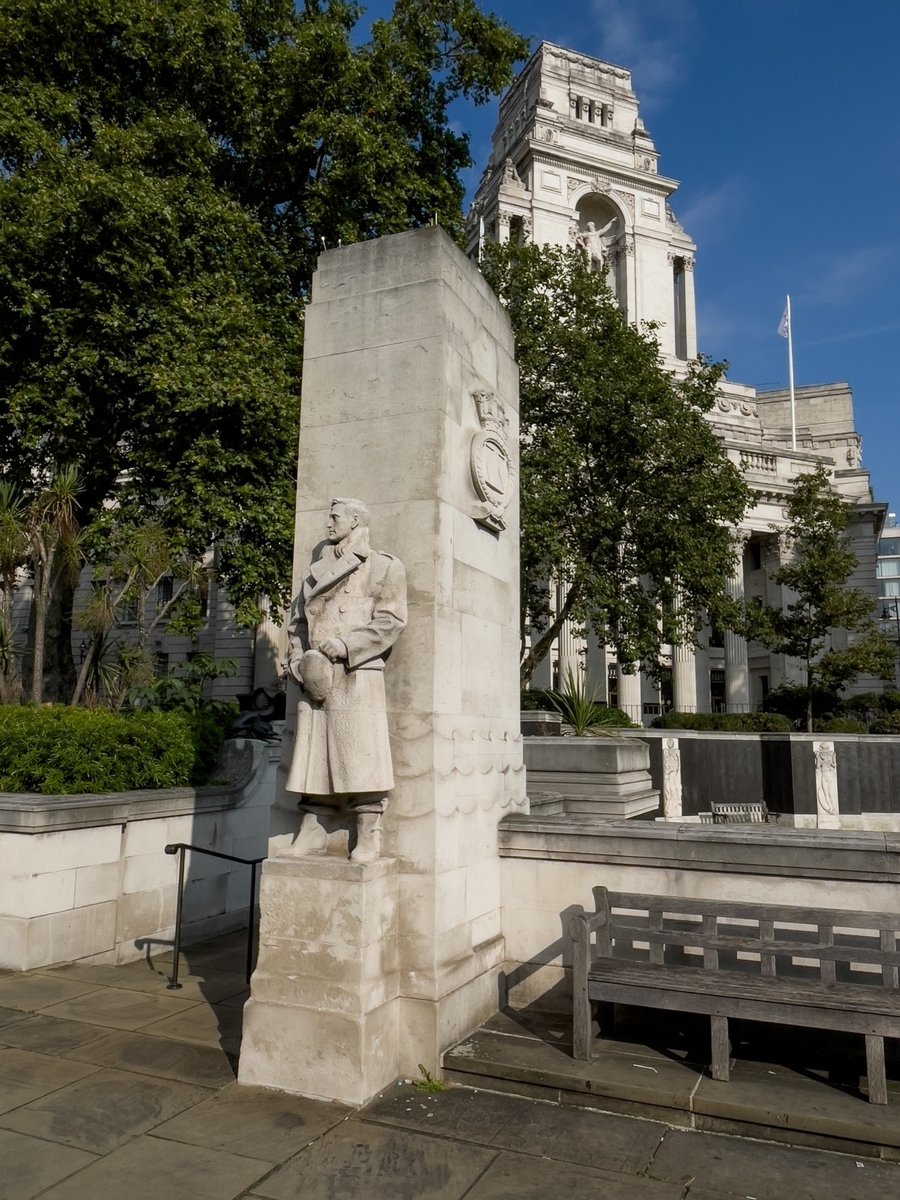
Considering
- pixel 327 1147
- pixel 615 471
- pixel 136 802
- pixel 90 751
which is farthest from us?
pixel 615 471

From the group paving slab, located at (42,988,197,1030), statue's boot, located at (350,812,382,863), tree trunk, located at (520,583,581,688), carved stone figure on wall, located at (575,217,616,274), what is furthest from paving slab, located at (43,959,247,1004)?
carved stone figure on wall, located at (575,217,616,274)

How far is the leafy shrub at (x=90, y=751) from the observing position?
28.8 feet

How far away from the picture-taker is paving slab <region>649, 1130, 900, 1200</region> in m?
3.98

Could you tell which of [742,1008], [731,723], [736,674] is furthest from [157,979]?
[736,674]

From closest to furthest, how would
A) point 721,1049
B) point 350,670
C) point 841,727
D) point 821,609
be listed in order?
point 721,1049
point 350,670
point 841,727
point 821,609

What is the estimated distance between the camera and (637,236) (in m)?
59.5

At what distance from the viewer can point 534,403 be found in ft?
81.8

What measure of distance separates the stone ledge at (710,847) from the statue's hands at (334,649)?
83.4 inches

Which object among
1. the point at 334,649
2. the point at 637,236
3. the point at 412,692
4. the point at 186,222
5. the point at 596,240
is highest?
the point at 637,236

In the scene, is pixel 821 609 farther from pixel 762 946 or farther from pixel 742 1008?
pixel 742 1008

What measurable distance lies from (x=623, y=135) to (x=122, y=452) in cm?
5494

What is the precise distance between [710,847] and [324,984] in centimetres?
267

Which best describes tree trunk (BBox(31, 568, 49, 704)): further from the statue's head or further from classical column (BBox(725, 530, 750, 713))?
classical column (BBox(725, 530, 750, 713))

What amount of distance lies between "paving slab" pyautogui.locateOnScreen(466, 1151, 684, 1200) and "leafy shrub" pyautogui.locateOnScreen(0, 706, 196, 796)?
610 centimetres
